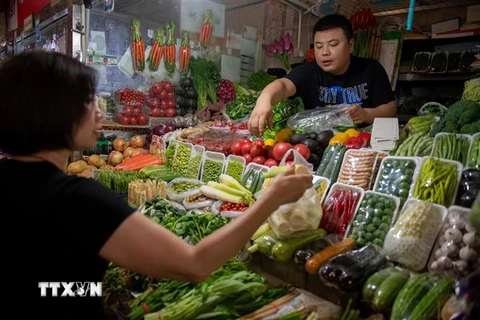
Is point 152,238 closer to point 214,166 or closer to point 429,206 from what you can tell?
point 429,206

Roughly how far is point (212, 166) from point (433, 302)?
2636 mm

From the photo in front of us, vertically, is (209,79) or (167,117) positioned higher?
(209,79)

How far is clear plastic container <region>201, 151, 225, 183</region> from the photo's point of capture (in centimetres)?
392

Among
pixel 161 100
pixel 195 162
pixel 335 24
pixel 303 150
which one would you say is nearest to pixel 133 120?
pixel 161 100

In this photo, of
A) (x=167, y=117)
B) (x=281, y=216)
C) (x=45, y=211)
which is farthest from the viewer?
(x=167, y=117)

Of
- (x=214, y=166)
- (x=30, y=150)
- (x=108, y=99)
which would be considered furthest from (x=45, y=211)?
(x=108, y=99)

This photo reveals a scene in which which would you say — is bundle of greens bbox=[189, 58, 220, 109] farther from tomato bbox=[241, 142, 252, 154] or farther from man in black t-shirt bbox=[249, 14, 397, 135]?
tomato bbox=[241, 142, 252, 154]

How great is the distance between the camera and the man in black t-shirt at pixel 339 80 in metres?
3.92

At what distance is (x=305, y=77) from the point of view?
4.31 meters

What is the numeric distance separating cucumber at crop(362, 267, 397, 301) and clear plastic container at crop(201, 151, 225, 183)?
2125 mm

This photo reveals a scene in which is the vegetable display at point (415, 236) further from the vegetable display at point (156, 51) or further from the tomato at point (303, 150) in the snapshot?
the vegetable display at point (156, 51)

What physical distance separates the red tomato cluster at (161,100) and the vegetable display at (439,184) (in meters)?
4.53

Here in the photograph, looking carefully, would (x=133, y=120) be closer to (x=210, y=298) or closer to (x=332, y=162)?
(x=332, y=162)

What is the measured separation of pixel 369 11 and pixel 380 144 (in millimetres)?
4620
